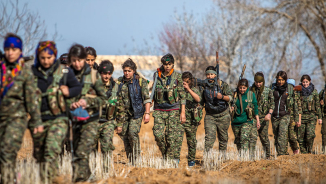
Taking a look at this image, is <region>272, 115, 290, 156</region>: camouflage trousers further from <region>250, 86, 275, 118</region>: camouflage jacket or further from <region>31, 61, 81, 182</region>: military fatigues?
<region>31, 61, 81, 182</region>: military fatigues

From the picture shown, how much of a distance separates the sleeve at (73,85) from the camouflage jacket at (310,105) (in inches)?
291

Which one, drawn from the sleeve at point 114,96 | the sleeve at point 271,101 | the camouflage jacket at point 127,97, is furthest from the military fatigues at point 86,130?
the sleeve at point 271,101

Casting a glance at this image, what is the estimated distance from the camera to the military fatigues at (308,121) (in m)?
10.6

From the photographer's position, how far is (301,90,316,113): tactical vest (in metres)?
10.5

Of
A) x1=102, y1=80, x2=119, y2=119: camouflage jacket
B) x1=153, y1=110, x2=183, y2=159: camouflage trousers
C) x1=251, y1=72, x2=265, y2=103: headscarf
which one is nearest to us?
x1=102, y1=80, x2=119, y2=119: camouflage jacket

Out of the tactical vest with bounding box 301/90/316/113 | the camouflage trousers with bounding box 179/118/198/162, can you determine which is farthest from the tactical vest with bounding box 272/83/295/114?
the camouflage trousers with bounding box 179/118/198/162

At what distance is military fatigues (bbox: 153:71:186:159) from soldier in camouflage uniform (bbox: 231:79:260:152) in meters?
1.75

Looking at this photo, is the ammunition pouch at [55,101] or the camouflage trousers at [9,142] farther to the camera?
the ammunition pouch at [55,101]

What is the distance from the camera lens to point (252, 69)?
2180 cm

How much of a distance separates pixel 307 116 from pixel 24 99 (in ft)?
27.6

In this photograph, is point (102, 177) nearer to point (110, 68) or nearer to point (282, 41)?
point (110, 68)

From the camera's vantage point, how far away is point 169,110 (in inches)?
311

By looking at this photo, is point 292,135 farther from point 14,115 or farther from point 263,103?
point 14,115

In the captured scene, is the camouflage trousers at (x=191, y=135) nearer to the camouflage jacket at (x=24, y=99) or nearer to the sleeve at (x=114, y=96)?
the sleeve at (x=114, y=96)
